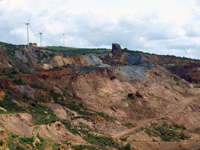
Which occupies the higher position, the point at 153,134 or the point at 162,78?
the point at 162,78

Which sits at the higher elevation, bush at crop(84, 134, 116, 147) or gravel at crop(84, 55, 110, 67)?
gravel at crop(84, 55, 110, 67)

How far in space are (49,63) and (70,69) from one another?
2148cm

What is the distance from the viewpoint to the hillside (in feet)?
163

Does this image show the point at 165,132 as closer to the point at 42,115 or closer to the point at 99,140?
the point at 99,140

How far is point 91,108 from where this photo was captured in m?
76.6

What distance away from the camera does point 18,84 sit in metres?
69.2

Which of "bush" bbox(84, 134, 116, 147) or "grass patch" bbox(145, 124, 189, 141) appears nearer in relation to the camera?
"bush" bbox(84, 134, 116, 147)

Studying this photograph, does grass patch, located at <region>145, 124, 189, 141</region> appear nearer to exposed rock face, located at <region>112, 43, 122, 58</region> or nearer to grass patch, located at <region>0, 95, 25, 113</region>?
grass patch, located at <region>0, 95, 25, 113</region>

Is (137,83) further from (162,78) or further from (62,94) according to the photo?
(62,94)

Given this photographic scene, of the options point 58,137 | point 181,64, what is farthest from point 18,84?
point 181,64

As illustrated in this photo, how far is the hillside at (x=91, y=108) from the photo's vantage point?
49.6 metres

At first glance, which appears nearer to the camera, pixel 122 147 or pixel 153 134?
pixel 122 147

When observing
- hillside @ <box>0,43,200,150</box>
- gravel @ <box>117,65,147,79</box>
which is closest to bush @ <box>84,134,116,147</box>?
hillside @ <box>0,43,200,150</box>

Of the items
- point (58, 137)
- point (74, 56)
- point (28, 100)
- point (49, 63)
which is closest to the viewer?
point (58, 137)
